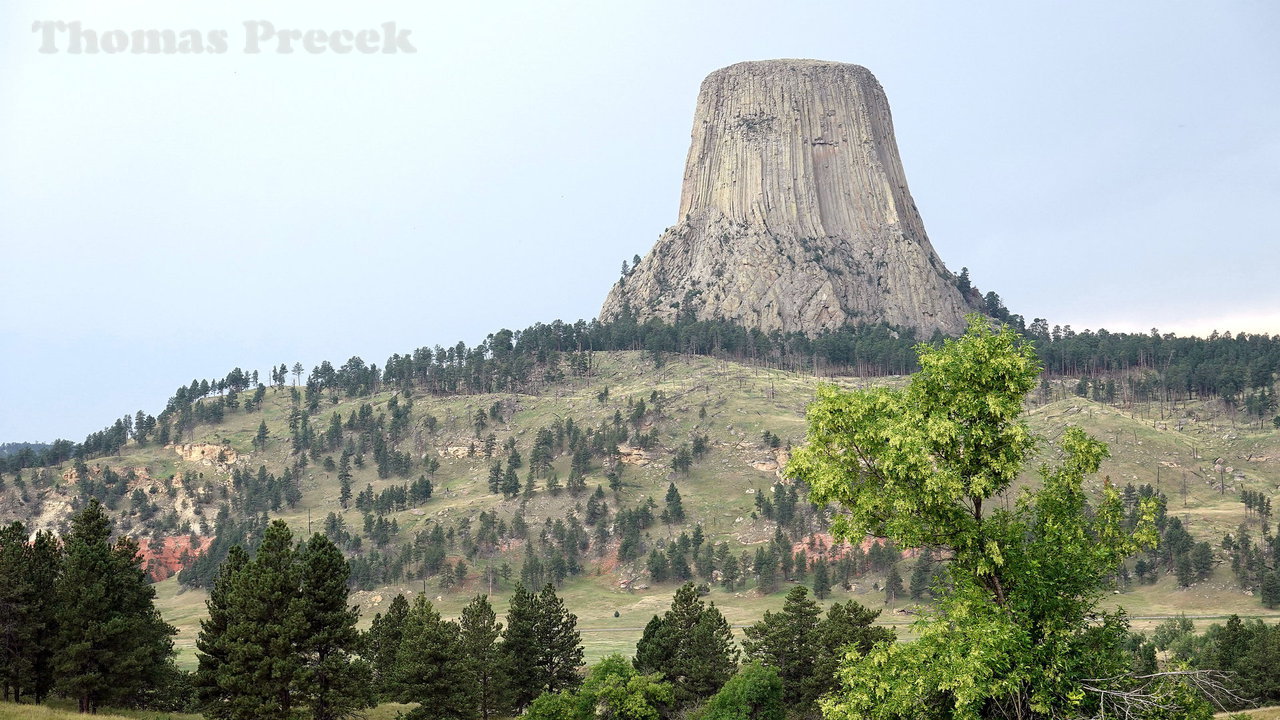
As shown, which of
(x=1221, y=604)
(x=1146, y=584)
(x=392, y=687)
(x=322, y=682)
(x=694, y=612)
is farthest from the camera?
(x=1146, y=584)

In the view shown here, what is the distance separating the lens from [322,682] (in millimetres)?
51562

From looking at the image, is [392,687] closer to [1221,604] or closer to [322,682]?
[322,682]

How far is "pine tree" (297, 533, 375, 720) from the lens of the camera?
50.6m

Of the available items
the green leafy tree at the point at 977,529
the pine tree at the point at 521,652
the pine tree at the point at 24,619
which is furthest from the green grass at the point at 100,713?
the green leafy tree at the point at 977,529

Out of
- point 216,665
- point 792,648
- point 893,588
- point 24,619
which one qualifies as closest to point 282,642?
point 216,665

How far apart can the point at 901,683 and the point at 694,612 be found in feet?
185

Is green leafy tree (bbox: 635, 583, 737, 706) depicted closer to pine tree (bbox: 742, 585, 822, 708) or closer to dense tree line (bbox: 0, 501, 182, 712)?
pine tree (bbox: 742, 585, 822, 708)

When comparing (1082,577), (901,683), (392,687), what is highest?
(1082,577)

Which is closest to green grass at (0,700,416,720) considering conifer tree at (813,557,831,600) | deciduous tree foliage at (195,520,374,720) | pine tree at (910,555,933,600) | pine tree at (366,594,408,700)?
pine tree at (366,594,408,700)

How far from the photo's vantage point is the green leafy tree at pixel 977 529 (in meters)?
19.8

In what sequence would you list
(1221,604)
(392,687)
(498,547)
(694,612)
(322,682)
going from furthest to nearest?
(498,547)
(1221,604)
(694,612)
(392,687)
(322,682)

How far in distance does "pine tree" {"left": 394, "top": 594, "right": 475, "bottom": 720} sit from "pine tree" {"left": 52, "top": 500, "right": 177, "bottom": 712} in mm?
14802

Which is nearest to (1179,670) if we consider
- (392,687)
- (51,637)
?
(392,687)

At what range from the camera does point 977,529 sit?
20.3 meters
